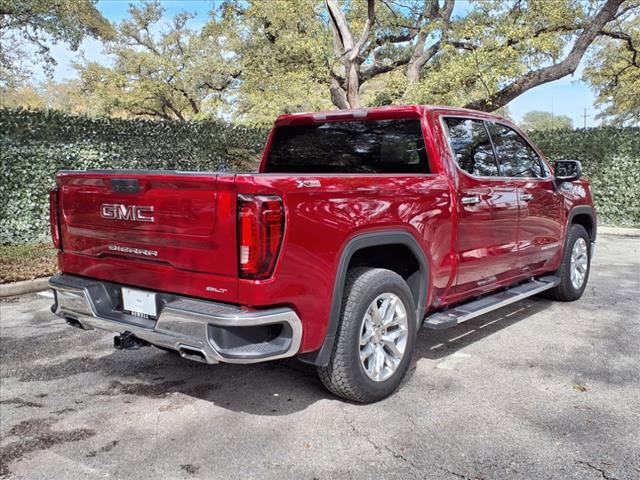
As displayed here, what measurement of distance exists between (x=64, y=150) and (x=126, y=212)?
24.0ft

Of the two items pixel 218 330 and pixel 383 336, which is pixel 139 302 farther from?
pixel 383 336

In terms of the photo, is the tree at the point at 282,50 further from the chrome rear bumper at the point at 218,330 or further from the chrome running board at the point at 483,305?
the chrome rear bumper at the point at 218,330

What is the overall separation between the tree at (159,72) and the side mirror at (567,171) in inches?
760

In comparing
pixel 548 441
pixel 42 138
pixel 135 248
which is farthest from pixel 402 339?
pixel 42 138

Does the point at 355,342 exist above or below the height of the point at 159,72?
below

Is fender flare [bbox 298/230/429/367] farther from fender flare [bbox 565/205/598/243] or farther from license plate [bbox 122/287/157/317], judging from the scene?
fender flare [bbox 565/205/598/243]

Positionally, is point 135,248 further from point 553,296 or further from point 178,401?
point 553,296

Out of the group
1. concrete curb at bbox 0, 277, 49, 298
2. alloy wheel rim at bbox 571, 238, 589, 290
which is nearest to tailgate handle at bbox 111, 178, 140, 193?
concrete curb at bbox 0, 277, 49, 298

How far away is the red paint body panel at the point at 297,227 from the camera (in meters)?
2.85

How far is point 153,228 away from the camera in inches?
123

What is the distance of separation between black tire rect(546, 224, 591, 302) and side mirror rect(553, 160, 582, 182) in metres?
0.74

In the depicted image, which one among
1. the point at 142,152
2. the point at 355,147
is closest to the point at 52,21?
the point at 142,152

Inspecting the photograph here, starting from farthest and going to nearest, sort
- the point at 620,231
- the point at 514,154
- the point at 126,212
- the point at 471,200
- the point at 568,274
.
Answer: the point at 620,231 < the point at 568,274 < the point at 514,154 < the point at 471,200 < the point at 126,212

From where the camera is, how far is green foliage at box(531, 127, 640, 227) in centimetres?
1302
